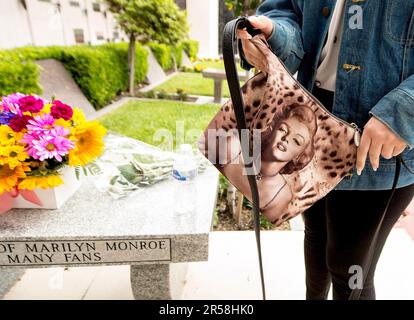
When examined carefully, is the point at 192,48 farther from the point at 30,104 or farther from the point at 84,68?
the point at 30,104

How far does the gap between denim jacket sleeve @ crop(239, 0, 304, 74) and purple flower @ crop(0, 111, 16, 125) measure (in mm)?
1020

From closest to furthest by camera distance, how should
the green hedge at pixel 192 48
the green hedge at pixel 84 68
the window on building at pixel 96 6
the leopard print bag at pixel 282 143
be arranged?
the leopard print bag at pixel 282 143
the green hedge at pixel 84 68
the window on building at pixel 96 6
the green hedge at pixel 192 48

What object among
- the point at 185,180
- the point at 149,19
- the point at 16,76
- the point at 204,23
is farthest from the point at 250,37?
the point at 204,23

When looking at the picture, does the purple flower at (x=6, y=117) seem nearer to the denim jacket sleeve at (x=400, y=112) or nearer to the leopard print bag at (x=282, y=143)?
the leopard print bag at (x=282, y=143)

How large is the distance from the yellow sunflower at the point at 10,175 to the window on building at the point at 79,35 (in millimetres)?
5323

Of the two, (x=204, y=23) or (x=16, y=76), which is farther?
(x=204, y=23)

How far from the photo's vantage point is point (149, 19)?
6.16 m

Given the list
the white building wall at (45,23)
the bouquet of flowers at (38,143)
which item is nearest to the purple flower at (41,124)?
the bouquet of flowers at (38,143)

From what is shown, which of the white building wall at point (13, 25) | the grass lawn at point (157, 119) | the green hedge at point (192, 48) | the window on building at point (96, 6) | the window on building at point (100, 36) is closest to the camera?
the white building wall at point (13, 25)

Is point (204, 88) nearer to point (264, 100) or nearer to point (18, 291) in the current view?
point (18, 291)

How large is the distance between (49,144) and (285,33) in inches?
39.2

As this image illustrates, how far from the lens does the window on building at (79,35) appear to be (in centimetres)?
577

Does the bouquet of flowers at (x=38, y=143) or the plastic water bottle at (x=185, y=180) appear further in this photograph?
the plastic water bottle at (x=185, y=180)
